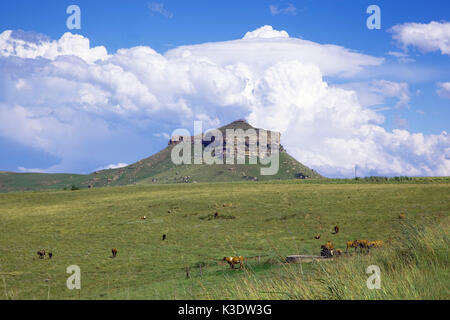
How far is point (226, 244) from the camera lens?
32.1 metres

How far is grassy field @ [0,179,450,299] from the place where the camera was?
7094 mm

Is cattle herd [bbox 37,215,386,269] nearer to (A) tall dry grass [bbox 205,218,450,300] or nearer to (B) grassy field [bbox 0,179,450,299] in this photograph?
(B) grassy field [bbox 0,179,450,299]

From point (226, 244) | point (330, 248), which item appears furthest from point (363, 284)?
point (226, 244)

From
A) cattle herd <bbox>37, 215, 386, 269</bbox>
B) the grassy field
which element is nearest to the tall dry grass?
the grassy field

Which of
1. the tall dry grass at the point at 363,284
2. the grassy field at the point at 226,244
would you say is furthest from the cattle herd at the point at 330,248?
the tall dry grass at the point at 363,284

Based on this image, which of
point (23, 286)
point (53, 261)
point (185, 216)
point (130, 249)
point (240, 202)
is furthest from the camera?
point (240, 202)

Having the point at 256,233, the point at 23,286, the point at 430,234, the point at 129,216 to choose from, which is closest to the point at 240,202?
the point at 129,216

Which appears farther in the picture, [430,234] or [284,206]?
[284,206]

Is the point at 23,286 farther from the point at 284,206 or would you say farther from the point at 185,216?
the point at 284,206

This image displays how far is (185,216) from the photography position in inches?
1906

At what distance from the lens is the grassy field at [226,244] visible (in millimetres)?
7094

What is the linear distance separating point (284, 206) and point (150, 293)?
A: 35294 millimetres

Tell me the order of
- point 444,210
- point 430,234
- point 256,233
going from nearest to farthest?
1. point 430,234
2. point 256,233
3. point 444,210

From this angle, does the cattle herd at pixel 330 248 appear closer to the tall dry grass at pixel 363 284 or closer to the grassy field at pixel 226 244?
the grassy field at pixel 226 244
